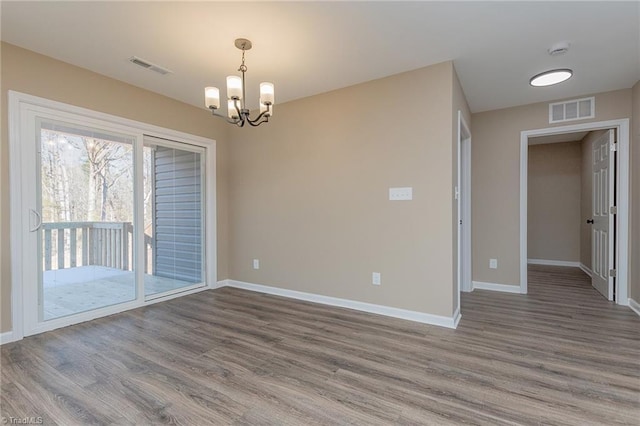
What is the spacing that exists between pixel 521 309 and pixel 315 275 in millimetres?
2410

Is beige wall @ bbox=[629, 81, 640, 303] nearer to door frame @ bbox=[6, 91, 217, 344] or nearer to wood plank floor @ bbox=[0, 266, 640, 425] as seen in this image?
wood plank floor @ bbox=[0, 266, 640, 425]

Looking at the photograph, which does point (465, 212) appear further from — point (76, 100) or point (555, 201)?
point (76, 100)

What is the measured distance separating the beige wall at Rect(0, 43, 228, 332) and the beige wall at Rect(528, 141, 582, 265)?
642cm

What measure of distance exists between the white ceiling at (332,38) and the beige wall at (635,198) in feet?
1.15

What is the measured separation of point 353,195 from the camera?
3.43 m

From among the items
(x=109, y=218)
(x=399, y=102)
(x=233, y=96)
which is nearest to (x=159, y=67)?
(x=233, y=96)

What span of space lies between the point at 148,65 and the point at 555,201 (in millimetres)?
7458

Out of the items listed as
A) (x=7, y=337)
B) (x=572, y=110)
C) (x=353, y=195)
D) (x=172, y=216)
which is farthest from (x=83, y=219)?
(x=572, y=110)

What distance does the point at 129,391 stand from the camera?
1863 millimetres

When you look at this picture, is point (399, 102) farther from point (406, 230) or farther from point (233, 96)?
point (233, 96)

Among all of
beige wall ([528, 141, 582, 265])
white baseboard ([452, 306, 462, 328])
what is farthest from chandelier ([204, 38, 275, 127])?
beige wall ([528, 141, 582, 265])

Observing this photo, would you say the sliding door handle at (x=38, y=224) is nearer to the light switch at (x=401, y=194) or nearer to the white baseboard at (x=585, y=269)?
the light switch at (x=401, y=194)

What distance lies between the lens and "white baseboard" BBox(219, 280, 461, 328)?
9.53 feet

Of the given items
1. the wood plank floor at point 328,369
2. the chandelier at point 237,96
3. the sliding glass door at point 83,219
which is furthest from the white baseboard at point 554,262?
the sliding glass door at point 83,219
